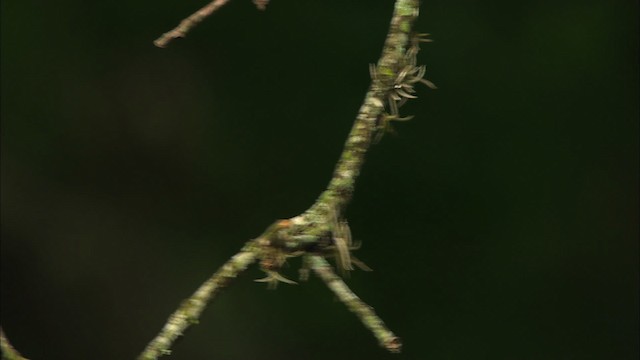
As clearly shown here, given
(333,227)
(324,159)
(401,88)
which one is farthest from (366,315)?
(324,159)

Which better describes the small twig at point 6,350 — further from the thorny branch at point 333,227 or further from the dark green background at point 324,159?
the dark green background at point 324,159

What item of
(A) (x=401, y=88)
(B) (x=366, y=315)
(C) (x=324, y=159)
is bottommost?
(C) (x=324, y=159)

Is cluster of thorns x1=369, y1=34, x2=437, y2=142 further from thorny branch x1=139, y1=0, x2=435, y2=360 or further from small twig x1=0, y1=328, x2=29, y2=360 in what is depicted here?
small twig x1=0, y1=328, x2=29, y2=360

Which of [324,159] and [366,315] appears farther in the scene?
[324,159]

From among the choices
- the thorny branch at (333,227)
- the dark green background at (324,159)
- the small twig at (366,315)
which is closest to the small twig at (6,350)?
the thorny branch at (333,227)

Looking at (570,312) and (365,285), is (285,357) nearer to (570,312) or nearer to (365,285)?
(365,285)

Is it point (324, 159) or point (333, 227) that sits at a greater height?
point (333, 227)

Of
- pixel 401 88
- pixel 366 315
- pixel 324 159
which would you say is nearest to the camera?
pixel 366 315

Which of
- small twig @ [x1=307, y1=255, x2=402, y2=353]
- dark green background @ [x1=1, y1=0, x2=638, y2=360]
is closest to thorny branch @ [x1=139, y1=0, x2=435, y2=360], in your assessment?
small twig @ [x1=307, y1=255, x2=402, y2=353]

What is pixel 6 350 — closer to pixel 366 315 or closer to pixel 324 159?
pixel 366 315
